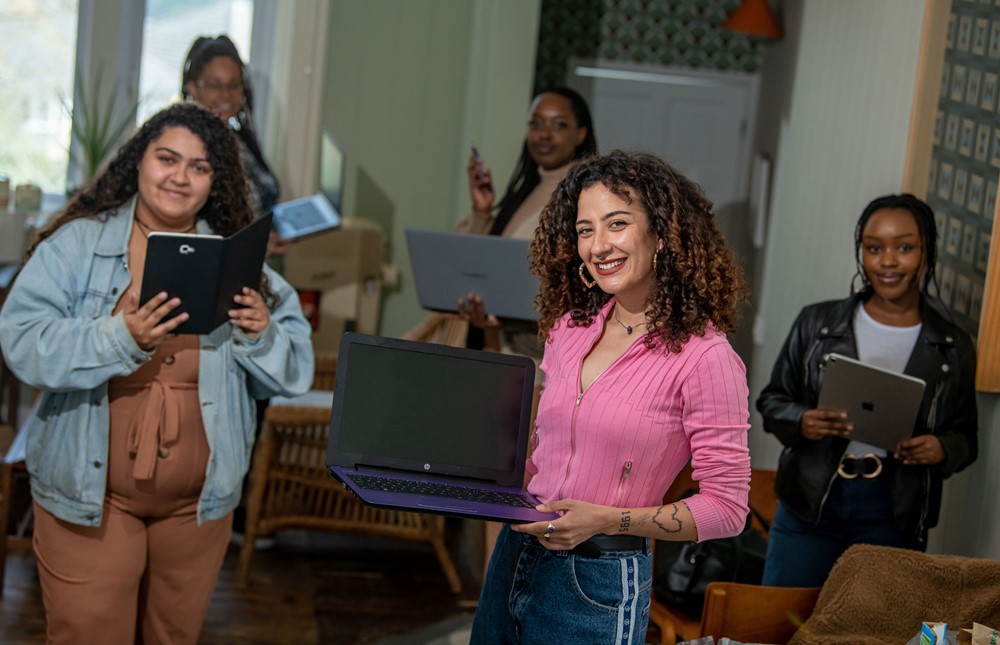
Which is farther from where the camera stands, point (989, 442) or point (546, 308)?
point (989, 442)

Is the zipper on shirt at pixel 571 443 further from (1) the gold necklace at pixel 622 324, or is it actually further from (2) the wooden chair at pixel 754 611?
(2) the wooden chair at pixel 754 611

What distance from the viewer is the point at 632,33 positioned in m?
6.66

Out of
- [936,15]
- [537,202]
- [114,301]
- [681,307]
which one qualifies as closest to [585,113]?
[537,202]

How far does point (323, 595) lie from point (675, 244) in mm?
2623

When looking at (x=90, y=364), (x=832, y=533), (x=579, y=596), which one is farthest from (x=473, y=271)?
(x=579, y=596)

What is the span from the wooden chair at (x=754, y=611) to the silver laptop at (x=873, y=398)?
53 centimetres

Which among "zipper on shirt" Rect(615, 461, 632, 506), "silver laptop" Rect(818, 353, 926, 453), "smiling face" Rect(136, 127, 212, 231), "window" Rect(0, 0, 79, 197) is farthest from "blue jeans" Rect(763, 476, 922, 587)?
"window" Rect(0, 0, 79, 197)

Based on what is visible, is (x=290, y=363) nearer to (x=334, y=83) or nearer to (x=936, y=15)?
(x=936, y=15)

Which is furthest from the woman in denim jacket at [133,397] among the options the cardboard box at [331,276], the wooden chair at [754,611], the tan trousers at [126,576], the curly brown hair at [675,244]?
the cardboard box at [331,276]

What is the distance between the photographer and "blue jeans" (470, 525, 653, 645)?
1972 mm

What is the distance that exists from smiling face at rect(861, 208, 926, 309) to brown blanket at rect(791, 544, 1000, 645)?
2.52 feet

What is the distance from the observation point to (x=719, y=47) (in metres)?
6.75

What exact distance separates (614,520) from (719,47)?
525 centimetres

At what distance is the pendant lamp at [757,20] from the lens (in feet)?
20.4
